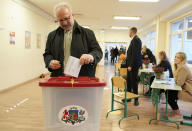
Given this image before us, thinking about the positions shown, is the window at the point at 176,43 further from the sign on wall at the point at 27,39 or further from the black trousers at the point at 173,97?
the sign on wall at the point at 27,39

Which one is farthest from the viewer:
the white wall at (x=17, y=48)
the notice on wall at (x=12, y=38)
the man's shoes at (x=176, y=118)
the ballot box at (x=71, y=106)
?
the notice on wall at (x=12, y=38)

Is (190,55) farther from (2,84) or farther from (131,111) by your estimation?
(2,84)

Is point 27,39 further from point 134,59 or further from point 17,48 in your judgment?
point 134,59

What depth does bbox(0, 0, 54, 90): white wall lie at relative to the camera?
454 centimetres

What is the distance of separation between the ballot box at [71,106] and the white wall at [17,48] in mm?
4083

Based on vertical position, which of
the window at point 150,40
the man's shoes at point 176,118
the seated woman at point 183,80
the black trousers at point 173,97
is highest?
the window at point 150,40

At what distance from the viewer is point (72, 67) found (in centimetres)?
106

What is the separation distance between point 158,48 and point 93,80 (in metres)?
7.58

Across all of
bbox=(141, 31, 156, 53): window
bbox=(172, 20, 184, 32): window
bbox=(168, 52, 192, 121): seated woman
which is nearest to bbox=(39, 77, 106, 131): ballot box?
bbox=(168, 52, 192, 121): seated woman

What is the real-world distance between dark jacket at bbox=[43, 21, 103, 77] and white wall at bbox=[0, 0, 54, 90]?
12.0 ft

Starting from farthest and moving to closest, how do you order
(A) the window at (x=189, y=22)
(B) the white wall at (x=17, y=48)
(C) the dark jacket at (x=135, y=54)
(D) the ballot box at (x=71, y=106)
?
(A) the window at (x=189, y=22) → (B) the white wall at (x=17, y=48) → (C) the dark jacket at (x=135, y=54) → (D) the ballot box at (x=71, y=106)

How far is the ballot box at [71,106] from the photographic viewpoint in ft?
3.17

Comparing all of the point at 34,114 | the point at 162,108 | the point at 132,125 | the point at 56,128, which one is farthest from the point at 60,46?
the point at 162,108

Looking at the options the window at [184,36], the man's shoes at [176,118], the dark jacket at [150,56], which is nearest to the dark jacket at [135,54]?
the man's shoes at [176,118]
